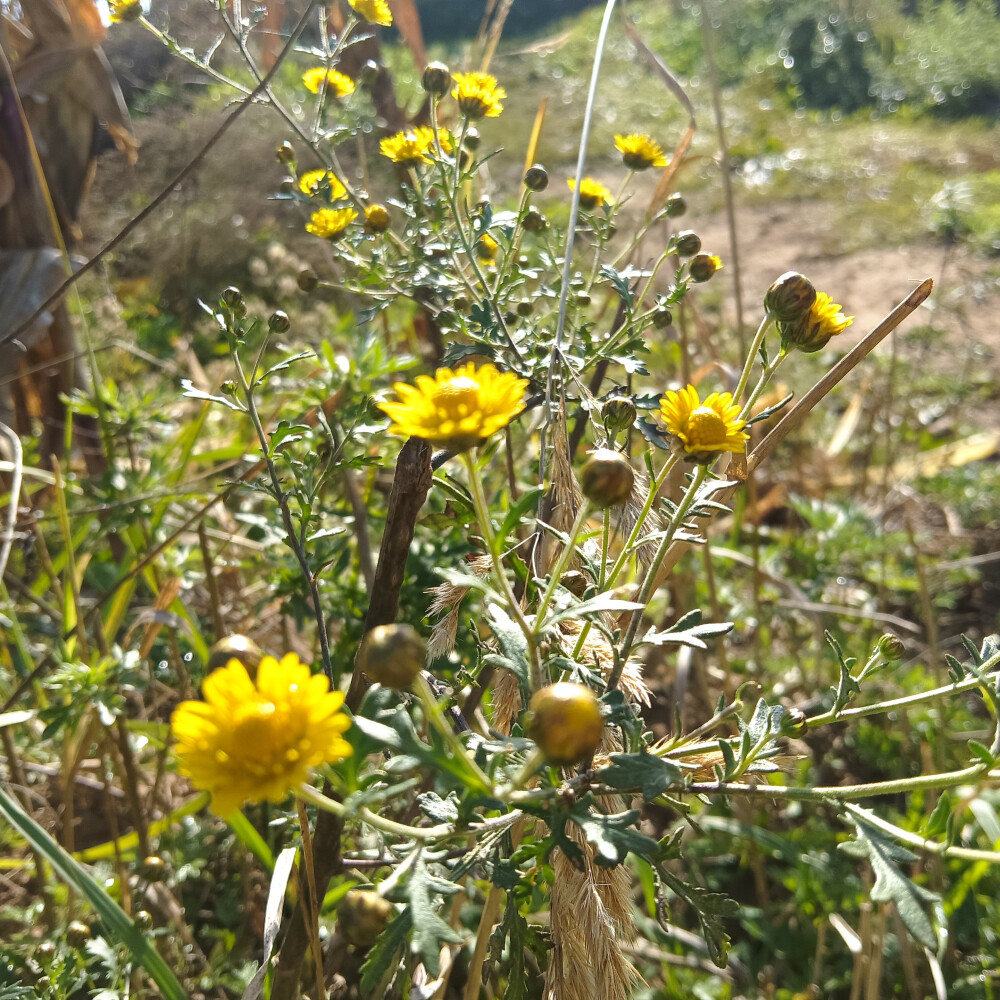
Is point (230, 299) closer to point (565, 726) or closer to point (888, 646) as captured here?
point (565, 726)

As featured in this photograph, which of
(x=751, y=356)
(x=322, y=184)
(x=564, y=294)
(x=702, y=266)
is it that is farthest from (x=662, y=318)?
(x=322, y=184)

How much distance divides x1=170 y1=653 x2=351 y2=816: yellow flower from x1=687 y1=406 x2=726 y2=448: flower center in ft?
1.06

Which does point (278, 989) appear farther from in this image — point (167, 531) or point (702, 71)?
point (702, 71)

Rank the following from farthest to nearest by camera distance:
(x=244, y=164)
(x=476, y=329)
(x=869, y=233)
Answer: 1. (x=869, y=233)
2. (x=244, y=164)
3. (x=476, y=329)

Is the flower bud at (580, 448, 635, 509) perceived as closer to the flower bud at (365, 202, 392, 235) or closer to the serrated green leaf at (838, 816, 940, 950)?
the serrated green leaf at (838, 816, 940, 950)

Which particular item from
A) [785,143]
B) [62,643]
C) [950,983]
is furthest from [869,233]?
[62,643]

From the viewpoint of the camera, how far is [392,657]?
0.47 meters

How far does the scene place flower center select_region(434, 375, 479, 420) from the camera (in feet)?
1.67

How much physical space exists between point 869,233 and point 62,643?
560 cm

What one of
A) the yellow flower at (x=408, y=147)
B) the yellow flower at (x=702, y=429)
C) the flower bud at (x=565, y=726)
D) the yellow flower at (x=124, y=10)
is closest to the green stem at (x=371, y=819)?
the flower bud at (x=565, y=726)

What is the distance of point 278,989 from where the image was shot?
2.39ft

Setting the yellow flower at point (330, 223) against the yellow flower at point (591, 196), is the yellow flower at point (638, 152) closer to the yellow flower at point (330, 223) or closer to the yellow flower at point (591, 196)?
the yellow flower at point (591, 196)

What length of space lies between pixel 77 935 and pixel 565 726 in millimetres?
864

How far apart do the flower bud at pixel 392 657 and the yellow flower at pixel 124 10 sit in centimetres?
115
